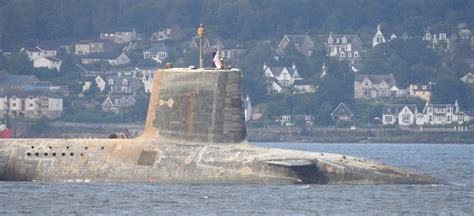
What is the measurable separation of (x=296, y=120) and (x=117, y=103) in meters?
15.2

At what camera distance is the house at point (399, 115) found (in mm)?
152375

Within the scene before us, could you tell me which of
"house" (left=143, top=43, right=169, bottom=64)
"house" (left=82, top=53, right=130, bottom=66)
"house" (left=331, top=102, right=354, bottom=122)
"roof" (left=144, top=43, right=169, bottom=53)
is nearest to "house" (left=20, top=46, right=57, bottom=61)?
"house" (left=82, top=53, right=130, bottom=66)

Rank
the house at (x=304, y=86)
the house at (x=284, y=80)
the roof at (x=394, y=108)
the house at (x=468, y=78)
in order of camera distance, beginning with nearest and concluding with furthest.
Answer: the roof at (x=394, y=108), the house at (x=304, y=86), the house at (x=284, y=80), the house at (x=468, y=78)

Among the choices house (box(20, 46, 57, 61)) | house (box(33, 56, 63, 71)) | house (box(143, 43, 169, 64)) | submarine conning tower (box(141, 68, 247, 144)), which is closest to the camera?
submarine conning tower (box(141, 68, 247, 144))

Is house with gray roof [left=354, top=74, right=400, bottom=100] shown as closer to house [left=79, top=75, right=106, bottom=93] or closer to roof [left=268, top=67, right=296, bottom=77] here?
roof [left=268, top=67, right=296, bottom=77]

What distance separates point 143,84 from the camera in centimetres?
17000

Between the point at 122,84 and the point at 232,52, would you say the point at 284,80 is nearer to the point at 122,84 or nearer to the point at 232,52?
the point at 122,84

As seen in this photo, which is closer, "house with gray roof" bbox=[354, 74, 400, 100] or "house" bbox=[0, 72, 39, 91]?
"house" bbox=[0, 72, 39, 91]

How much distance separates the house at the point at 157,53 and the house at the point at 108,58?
2211 millimetres

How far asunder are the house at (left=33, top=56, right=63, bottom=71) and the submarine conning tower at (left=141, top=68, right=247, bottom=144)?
385 ft

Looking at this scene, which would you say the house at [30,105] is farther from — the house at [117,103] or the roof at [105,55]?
the roof at [105,55]

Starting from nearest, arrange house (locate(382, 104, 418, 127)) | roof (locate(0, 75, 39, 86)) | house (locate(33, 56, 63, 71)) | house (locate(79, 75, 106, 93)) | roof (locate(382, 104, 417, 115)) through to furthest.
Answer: house (locate(382, 104, 418, 127))
roof (locate(382, 104, 417, 115))
roof (locate(0, 75, 39, 86))
house (locate(79, 75, 106, 93))
house (locate(33, 56, 63, 71))

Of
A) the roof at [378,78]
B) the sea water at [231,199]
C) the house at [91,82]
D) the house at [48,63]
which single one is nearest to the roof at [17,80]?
the house at [91,82]

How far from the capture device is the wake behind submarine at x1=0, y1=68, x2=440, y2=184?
196 ft
